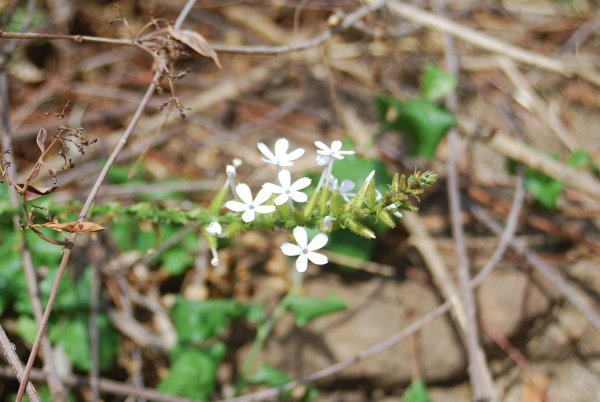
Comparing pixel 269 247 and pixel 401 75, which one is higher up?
pixel 401 75

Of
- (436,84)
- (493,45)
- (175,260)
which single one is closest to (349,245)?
(175,260)

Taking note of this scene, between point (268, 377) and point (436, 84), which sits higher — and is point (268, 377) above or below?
below

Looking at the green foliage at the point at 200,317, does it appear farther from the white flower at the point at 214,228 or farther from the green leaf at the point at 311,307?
the white flower at the point at 214,228

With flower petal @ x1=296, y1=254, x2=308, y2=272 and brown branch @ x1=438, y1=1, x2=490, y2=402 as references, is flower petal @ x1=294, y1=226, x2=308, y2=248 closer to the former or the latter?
flower petal @ x1=296, y1=254, x2=308, y2=272

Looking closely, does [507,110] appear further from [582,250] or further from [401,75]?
[582,250]

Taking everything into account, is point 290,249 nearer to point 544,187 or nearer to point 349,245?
point 349,245

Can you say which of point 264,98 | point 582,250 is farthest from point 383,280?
point 264,98

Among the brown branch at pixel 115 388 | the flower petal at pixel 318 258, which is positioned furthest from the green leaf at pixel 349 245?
the flower petal at pixel 318 258
